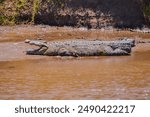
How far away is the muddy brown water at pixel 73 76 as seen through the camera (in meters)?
8.52

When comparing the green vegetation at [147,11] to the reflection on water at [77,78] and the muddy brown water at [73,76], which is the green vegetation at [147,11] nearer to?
A: the muddy brown water at [73,76]

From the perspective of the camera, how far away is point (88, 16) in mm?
18703

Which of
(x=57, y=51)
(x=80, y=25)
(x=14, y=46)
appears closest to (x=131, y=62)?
(x=57, y=51)

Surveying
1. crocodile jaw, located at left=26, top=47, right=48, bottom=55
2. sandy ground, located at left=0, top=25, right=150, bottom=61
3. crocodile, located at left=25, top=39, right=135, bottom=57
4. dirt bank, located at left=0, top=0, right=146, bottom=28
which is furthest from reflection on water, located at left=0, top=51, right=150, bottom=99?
dirt bank, located at left=0, top=0, right=146, bottom=28

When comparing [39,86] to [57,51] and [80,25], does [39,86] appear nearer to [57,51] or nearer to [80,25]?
[57,51]

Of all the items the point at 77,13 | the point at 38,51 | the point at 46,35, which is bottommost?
the point at 38,51

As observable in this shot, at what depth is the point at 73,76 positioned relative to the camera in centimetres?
998

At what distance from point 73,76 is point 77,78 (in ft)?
0.71

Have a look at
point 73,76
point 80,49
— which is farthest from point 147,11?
point 73,76

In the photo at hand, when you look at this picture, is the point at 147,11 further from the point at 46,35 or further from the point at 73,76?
the point at 73,76

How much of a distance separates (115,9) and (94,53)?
267 inches

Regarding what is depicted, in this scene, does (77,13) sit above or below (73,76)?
above

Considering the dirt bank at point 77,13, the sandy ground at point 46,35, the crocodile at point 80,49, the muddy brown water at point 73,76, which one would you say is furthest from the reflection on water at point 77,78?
the dirt bank at point 77,13

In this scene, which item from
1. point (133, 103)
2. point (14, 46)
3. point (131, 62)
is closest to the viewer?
point (133, 103)
